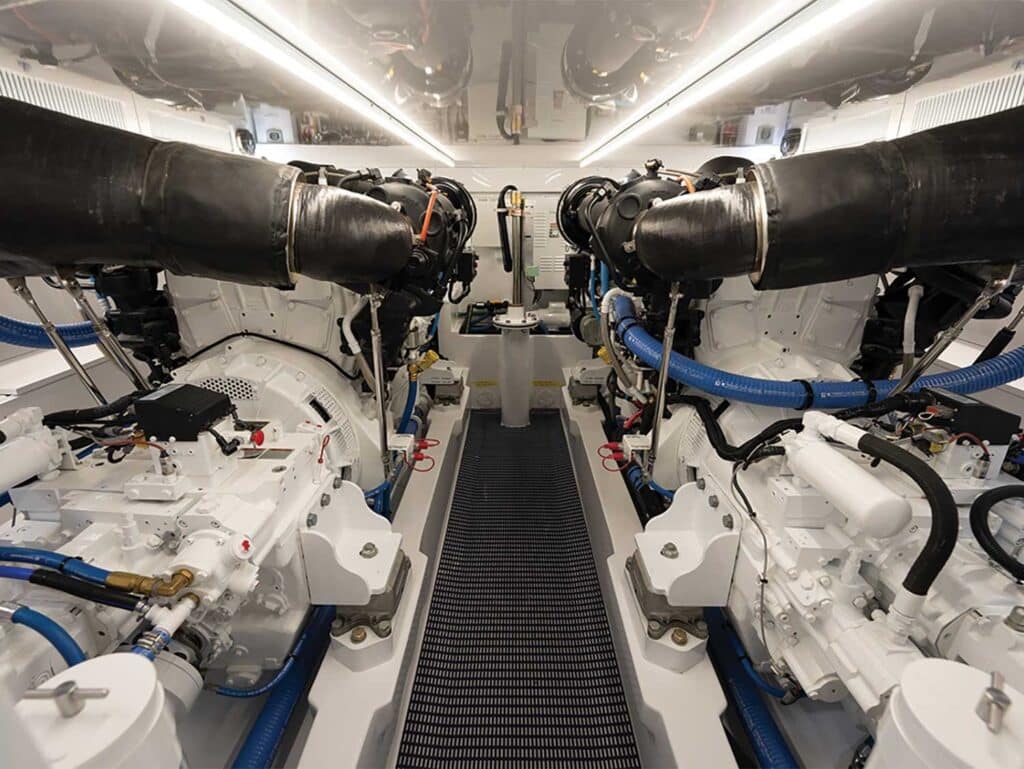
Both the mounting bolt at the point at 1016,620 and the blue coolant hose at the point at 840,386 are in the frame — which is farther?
the blue coolant hose at the point at 840,386

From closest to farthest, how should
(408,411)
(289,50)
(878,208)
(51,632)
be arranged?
(51,632)
(878,208)
(289,50)
(408,411)

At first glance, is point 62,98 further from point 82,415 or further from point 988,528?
point 988,528

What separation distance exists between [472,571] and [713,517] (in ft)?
4.61

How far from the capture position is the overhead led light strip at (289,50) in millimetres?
1506

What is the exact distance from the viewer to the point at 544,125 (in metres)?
4.48

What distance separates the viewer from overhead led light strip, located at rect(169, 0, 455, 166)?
151 cm

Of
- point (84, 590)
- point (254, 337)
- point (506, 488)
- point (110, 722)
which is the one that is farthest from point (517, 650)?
point (254, 337)

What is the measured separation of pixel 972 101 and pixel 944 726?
3.07 m

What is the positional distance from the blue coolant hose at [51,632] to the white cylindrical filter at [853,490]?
5.39ft

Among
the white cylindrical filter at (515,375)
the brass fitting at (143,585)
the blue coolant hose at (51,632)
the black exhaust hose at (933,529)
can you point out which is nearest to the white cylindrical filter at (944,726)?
the black exhaust hose at (933,529)

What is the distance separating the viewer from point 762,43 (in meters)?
1.75

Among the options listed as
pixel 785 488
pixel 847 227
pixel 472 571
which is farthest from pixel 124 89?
pixel 785 488

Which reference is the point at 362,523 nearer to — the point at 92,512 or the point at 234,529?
the point at 234,529

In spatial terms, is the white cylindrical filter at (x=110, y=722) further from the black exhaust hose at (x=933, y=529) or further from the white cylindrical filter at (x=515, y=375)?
the white cylindrical filter at (x=515, y=375)
